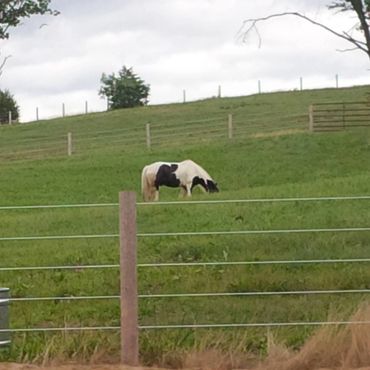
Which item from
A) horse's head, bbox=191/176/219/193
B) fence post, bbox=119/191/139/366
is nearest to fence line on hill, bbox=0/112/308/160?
horse's head, bbox=191/176/219/193

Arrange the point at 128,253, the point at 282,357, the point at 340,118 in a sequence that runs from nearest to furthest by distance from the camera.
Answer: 1. the point at 128,253
2. the point at 282,357
3. the point at 340,118

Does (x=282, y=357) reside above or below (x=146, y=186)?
below

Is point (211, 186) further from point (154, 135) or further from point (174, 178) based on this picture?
point (154, 135)

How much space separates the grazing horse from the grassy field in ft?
1.73

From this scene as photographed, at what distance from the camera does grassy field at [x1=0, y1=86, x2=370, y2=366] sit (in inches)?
335

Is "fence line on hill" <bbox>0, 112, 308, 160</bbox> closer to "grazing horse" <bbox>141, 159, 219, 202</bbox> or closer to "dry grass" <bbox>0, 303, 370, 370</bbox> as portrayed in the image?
"grazing horse" <bbox>141, 159, 219, 202</bbox>

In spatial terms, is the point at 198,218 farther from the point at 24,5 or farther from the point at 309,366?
the point at 309,366

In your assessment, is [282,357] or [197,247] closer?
[282,357]

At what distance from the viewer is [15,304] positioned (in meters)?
10.1

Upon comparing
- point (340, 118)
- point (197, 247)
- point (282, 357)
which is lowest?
point (282, 357)

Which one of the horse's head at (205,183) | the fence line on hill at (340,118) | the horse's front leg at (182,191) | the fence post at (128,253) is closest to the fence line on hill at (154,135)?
the fence line on hill at (340,118)

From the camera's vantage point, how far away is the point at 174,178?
80.0ft

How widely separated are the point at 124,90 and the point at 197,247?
186 feet

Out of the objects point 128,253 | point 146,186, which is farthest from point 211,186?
point 128,253
